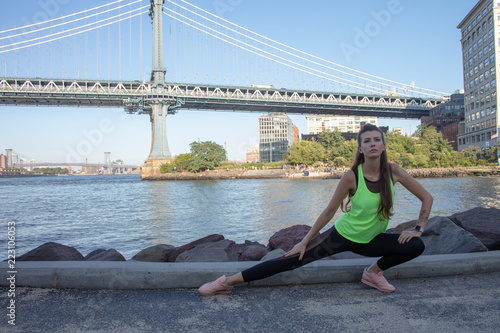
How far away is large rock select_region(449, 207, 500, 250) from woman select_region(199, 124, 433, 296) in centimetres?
145

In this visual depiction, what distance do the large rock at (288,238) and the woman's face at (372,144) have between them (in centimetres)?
339

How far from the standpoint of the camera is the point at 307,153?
2616 inches

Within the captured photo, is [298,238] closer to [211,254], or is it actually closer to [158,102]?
[211,254]

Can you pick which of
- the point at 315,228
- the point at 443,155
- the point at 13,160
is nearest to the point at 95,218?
the point at 315,228

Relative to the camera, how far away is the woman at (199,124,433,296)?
2656mm

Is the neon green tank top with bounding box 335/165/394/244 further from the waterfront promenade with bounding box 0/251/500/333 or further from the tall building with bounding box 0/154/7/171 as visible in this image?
the tall building with bounding box 0/154/7/171

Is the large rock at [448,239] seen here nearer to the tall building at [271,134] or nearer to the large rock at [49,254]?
the large rock at [49,254]

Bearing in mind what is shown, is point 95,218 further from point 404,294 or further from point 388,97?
point 388,97

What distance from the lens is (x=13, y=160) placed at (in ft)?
609

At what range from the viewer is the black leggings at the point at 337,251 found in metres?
2.73

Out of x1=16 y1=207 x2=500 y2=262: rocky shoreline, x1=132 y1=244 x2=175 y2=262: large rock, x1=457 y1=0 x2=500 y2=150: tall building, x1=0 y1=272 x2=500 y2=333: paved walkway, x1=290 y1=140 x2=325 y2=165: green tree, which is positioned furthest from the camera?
x1=290 y1=140 x2=325 y2=165: green tree

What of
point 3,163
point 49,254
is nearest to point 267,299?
point 49,254

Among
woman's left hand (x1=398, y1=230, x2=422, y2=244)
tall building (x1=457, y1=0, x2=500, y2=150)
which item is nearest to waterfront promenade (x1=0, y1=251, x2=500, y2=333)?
woman's left hand (x1=398, y1=230, x2=422, y2=244)

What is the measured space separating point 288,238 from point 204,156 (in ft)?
215
